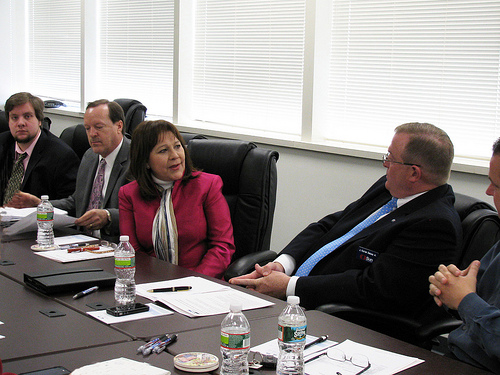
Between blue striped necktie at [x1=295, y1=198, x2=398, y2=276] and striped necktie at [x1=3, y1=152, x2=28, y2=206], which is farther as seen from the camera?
striped necktie at [x1=3, y1=152, x2=28, y2=206]

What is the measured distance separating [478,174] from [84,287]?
7.34ft

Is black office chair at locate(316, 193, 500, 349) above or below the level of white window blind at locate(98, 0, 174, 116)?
below

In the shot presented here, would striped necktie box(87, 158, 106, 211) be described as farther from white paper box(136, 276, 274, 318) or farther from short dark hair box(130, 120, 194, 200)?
white paper box(136, 276, 274, 318)

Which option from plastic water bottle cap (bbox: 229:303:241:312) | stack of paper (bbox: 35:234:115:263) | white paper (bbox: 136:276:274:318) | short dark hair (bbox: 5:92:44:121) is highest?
short dark hair (bbox: 5:92:44:121)

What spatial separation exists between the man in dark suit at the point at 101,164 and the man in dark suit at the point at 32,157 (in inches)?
10.2

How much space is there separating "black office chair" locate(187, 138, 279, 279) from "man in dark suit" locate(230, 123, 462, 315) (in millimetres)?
311

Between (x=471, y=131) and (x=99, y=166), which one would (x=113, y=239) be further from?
(x=471, y=131)

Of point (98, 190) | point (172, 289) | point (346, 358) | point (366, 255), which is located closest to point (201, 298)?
point (172, 289)

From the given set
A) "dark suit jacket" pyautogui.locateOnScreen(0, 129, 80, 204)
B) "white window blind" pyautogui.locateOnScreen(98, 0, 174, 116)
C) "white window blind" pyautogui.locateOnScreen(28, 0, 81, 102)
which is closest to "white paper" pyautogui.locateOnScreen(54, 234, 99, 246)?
"dark suit jacket" pyautogui.locateOnScreen(0, 129, 80, 204)

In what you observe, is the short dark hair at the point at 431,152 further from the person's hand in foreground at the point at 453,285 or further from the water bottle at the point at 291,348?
the water bottle at the point at 291,348

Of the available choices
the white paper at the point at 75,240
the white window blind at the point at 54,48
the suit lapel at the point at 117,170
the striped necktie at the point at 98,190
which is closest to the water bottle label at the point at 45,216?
the white paper at the point at 75,240

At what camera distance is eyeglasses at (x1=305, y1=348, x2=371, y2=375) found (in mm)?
1503

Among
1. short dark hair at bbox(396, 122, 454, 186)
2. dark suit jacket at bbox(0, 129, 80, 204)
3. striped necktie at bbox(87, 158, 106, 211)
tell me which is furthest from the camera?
dark suit jacket at bbox(0, 129, 80, 204)

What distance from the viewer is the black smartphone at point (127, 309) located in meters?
1.85
